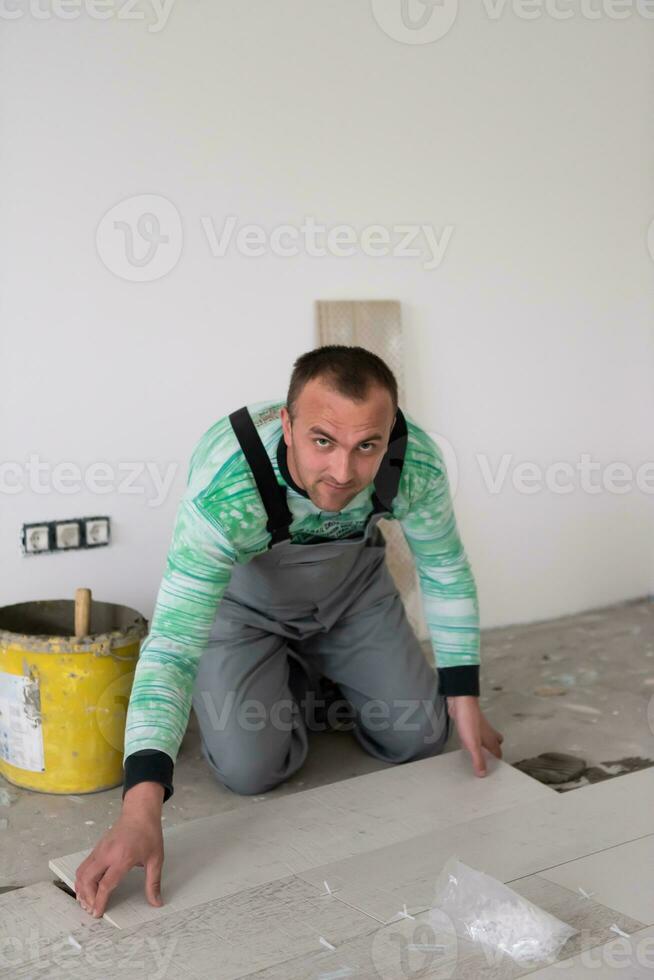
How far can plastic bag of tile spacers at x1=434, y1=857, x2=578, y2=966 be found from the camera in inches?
60.7

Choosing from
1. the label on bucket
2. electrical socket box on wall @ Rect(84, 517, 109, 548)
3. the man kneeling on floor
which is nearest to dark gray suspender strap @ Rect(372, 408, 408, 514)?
the man kneeling on floor

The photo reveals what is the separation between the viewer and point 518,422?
3465mm

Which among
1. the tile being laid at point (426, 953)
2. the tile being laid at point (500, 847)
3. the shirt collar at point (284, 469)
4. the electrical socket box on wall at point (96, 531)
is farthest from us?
the electrical socket box on wall at point (96, 531)

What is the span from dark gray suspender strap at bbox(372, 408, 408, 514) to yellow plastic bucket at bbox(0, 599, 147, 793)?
662 millimetres

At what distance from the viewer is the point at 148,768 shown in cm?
167

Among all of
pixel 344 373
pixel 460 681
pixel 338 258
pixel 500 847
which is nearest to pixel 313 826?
pixel 500 847

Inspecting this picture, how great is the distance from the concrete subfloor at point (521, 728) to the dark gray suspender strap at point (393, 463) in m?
0.67

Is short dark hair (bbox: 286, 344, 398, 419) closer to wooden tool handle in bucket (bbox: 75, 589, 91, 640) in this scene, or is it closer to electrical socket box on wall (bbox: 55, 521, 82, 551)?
wooden tool handle in bucket (bbox: 75, 589, 91, 640)

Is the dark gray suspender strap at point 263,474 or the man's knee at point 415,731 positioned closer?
the dark gray suspender strap at point 263,474

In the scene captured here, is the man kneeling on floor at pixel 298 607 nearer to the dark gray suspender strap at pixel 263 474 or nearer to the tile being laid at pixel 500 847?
the dark gray suspender strap at pixel 263 474

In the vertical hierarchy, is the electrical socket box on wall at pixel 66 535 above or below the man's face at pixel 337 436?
below

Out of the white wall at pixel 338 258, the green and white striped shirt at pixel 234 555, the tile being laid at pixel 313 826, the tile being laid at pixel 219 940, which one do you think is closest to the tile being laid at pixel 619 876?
the tile being laid at pixel 313 826

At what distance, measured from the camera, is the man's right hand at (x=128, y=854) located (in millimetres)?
1599

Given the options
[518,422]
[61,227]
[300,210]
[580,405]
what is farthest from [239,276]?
[580,405]
